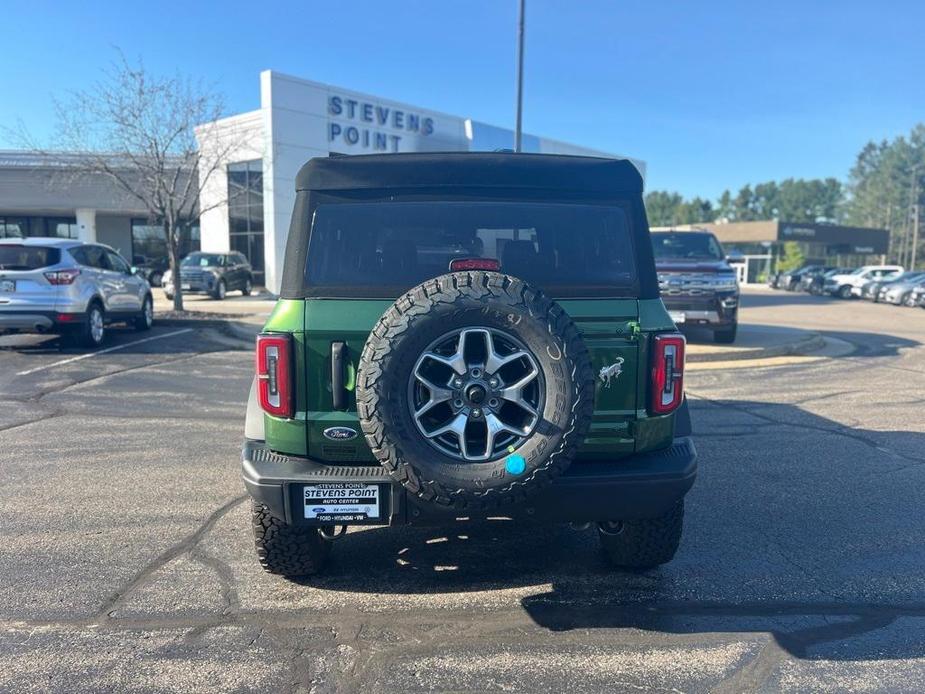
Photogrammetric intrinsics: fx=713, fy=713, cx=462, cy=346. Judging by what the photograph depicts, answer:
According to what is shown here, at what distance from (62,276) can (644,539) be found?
34.4 feet

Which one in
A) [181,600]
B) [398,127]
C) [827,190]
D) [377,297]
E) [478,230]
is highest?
[827,190]

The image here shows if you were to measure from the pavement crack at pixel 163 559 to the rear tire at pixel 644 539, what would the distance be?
8.03 feet

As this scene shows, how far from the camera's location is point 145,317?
14398 mm

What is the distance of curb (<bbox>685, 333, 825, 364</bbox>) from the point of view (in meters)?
12.1

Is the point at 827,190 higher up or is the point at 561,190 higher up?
the point at 827,190

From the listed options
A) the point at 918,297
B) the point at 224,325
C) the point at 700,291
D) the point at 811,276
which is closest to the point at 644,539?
the point at 700,291

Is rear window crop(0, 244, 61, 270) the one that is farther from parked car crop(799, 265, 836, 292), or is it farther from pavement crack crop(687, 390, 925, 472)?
parked car crop(799, 265, 836, 292)

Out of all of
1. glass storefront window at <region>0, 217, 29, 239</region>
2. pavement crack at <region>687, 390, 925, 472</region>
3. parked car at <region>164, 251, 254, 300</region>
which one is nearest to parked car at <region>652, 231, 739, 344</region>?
pavement crack at <region>687, 390, 925, 472</region>

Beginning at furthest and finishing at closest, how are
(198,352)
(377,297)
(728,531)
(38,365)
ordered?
(198,352) → (38,365) → (728,531) → (377,297)

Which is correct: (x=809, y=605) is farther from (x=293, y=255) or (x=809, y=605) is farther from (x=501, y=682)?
(x=293, y=255)

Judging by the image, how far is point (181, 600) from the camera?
359 centimetres

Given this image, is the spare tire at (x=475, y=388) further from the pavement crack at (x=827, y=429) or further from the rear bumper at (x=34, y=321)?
the rear bumper at (x=34, y=321)

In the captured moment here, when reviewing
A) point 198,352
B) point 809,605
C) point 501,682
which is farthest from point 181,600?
point 198,352

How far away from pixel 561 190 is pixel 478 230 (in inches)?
18.0
